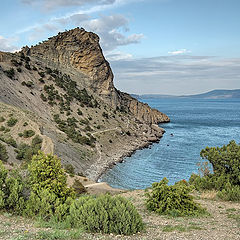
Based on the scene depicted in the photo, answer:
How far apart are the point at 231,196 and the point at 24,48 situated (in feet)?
209

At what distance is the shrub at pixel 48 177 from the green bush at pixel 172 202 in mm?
3504

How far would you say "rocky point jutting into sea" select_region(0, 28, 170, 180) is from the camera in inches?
1374

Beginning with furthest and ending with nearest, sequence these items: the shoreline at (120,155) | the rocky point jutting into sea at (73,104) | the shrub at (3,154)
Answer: the rocky point jutting into sea at (73,104) < the shoreline at (120,155) < the shrub at (3,154)

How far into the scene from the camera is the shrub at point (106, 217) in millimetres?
7969

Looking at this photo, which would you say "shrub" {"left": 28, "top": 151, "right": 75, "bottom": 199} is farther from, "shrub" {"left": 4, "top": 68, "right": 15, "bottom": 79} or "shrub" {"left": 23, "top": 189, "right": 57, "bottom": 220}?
"shrub" {"left": 4, "top": 68, "right": 15, "bottom": 79}

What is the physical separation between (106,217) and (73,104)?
48375 mm

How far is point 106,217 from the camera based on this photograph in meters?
7.99

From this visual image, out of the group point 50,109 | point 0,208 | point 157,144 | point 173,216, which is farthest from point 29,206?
point 157,144

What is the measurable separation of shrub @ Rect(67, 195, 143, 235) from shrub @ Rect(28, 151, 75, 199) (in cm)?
177

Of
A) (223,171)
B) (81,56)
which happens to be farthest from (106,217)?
(81,56)

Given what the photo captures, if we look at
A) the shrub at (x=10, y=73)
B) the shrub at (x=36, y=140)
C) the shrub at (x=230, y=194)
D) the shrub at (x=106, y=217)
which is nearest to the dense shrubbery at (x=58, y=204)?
the shrub at (x=106, y=217)

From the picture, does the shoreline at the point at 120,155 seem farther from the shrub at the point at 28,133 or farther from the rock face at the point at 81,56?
the rock face at the point at 81,56

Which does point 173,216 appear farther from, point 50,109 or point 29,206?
point 50,109

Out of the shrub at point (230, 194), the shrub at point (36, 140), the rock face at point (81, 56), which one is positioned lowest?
the shrub at point (230, 194)
